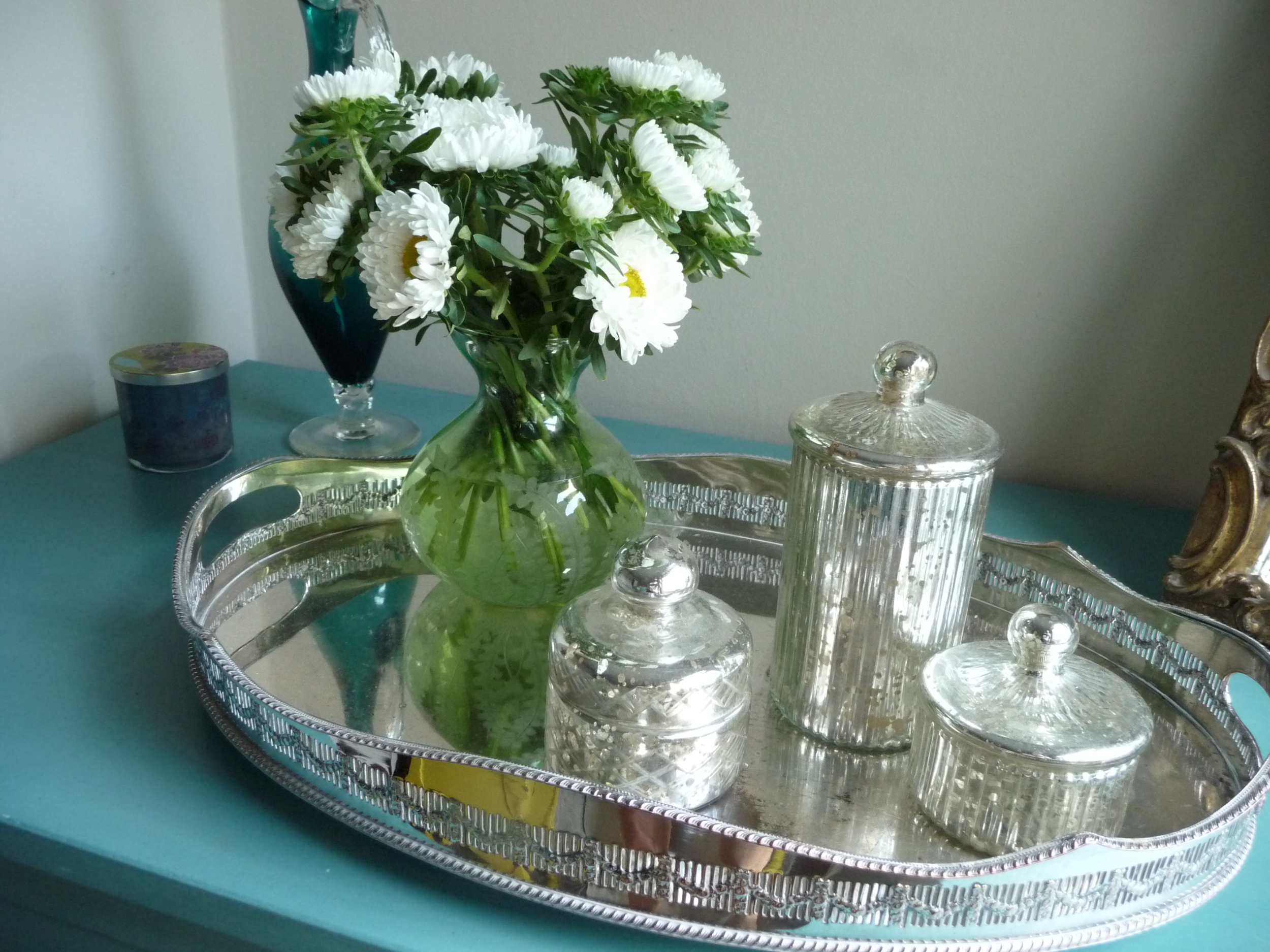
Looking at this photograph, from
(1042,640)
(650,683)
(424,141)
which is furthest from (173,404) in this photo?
(1042,640)

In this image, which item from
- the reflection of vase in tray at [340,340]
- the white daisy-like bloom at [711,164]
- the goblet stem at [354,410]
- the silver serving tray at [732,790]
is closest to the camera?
the silver serving tray at [732,790]

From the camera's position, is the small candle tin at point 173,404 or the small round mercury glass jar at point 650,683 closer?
the small round mercury glass jar at point 650,683

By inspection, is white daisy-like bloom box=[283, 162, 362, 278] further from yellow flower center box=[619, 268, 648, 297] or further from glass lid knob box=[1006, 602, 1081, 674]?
glass lid knob box=[1006, 602, 1081, 674]

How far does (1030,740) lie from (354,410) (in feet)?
1.98

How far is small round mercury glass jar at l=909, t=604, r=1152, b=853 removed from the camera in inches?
16.5

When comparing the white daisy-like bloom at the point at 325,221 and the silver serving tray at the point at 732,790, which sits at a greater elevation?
the white daisy-like bloom at the point at 325,221

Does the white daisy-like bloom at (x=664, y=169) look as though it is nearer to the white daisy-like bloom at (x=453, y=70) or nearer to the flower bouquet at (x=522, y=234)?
the flower bouquet at (x=522, y=234)

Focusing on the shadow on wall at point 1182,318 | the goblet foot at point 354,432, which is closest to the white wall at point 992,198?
the shadow on wall at point 1182,318

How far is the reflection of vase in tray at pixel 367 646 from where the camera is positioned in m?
0.53

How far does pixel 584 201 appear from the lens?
17.4 inches

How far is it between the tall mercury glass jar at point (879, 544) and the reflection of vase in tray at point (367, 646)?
0.22m

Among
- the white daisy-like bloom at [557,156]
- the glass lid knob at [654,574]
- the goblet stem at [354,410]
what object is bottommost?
the goblet stem at [354,410]

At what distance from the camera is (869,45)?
2.44 ft

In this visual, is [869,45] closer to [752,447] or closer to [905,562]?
[752,447]
